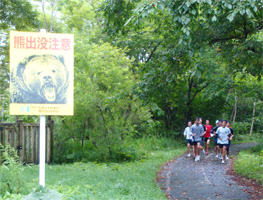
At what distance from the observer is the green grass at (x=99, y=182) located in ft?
20.8

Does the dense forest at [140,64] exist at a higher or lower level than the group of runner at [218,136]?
higher

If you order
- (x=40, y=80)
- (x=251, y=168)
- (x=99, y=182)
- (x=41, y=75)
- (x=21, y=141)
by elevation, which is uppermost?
(x=41, y=75)

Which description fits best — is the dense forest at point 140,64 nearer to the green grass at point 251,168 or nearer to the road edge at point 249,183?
the green grass at point 251,168

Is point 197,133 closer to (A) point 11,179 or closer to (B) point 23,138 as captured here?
(B) point 23,138

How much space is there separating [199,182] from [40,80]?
6.44 m

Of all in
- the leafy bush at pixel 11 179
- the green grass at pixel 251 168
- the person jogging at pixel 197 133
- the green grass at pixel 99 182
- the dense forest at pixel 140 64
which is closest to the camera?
the leafy bush at pixel 11 179

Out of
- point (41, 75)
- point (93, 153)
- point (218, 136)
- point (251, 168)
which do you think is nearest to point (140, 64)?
point (93, 153)

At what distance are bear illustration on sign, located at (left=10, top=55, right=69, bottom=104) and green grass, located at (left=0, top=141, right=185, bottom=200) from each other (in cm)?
186

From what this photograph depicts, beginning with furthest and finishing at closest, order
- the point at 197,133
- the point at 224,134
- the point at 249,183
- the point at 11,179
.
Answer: the point at 197,133, the point at 224,134, the point at 249,183, the point at 11,179

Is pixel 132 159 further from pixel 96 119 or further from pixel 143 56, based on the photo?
pixel 143 56

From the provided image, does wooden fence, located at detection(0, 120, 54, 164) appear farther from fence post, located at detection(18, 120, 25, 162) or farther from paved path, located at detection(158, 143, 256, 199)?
paved path, located at detection(158, 143, 256, 199)

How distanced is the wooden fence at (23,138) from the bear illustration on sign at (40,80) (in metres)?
6.22

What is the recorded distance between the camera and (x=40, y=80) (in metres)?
5.88

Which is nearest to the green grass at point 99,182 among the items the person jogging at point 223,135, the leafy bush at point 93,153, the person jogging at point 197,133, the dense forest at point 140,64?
the leafy bush at point 93,153
